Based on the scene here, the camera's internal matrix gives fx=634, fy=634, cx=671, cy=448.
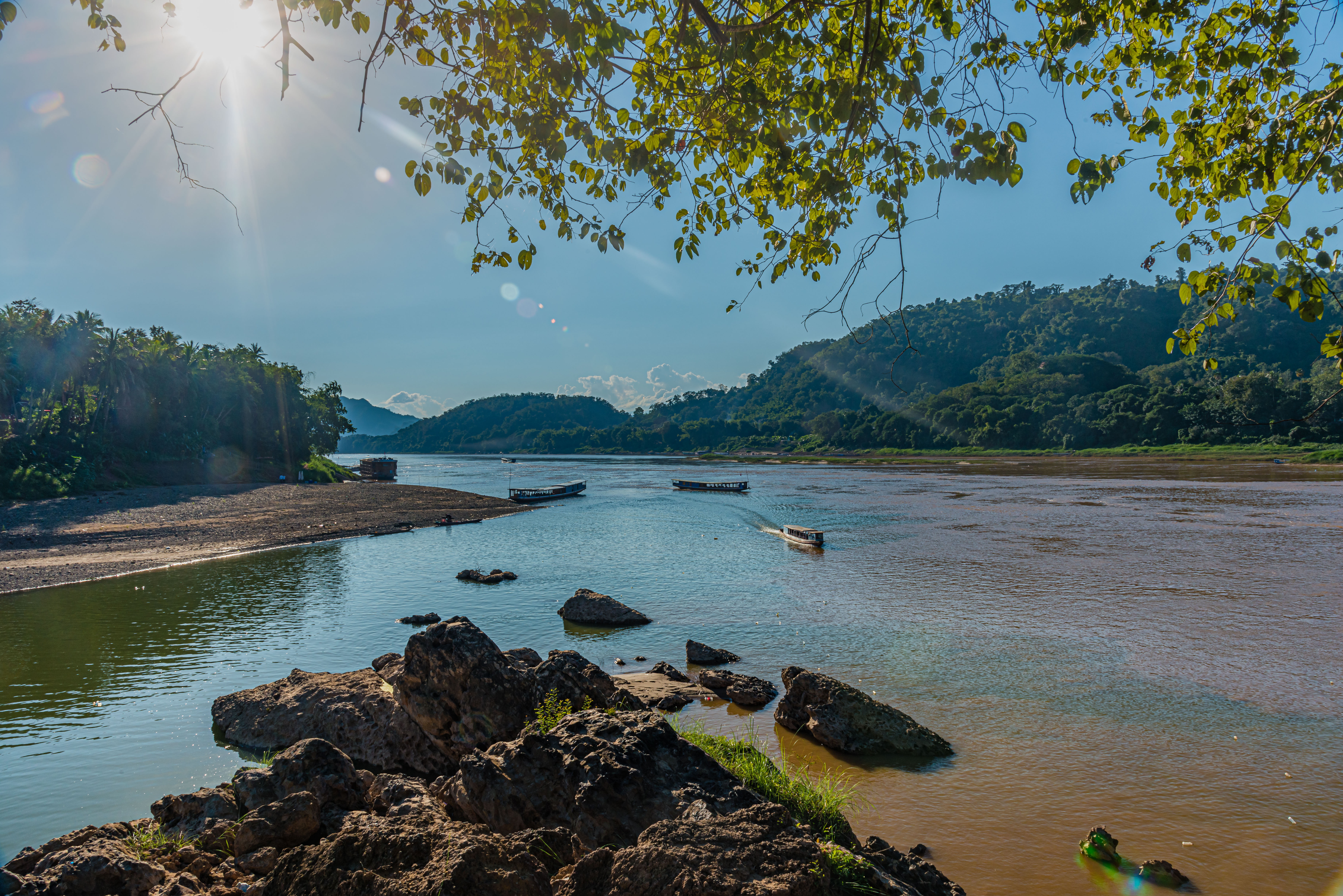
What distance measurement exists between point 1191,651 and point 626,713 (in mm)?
14675

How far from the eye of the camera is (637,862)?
11.5ft

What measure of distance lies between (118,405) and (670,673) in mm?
63457

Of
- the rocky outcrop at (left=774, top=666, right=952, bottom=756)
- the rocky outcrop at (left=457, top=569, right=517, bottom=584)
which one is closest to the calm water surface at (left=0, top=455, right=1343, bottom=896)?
the rocky outcrop at (left=774, top=666, right=952, bottom=756)

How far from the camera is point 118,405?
54.0 m

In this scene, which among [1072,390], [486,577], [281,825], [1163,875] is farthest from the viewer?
[1072,390]

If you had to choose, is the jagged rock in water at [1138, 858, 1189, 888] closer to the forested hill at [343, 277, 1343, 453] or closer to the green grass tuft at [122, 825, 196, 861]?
the green grass tuft at [122, 825, 196, 861]

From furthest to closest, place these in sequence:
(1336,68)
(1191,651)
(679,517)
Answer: (679,517), (1191,651), (1336,68)

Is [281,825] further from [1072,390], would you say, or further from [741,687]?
[1072,390]

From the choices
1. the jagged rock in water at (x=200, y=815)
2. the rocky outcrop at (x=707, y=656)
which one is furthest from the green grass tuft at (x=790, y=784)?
the rocky outcrop at (x=707, y=656)

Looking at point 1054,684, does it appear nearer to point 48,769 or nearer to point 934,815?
point 934,815

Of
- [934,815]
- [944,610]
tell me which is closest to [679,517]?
[944,610]

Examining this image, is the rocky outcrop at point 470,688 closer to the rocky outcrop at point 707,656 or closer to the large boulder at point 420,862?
the large boulder at point 420,862

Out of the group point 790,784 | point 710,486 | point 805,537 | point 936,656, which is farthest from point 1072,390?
point 790,784

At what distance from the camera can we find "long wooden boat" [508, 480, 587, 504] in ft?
183
